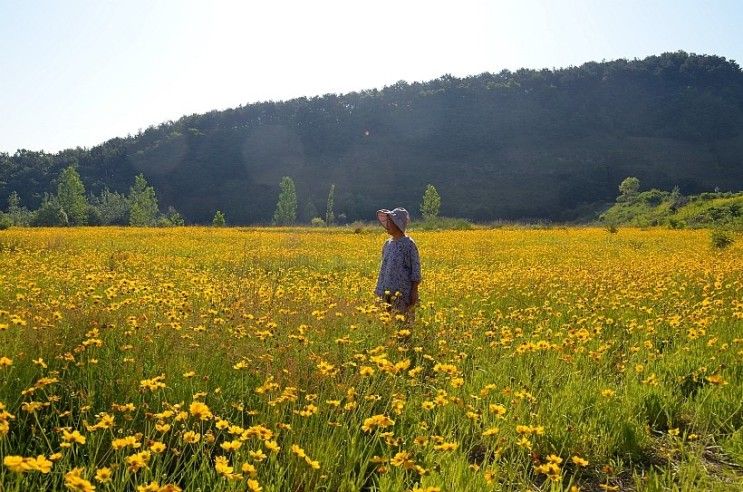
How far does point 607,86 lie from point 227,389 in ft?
418

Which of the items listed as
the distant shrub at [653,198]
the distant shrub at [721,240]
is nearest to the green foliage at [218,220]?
the distant shrub at [721,240]

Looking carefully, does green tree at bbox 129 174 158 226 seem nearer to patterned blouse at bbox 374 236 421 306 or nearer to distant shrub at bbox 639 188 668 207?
distant shrub at bbox 639 188 668 207

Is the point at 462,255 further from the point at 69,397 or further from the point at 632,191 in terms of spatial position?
the point at 632,191

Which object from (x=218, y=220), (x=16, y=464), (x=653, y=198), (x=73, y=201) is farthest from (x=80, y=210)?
(x=16, y=464)

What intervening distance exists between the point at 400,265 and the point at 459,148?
103m

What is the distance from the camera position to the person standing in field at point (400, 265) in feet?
20.6

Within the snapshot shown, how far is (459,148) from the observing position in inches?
4188

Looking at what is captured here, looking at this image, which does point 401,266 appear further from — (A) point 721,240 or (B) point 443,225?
(B) point 443,225

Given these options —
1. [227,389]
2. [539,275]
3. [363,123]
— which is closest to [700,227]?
A: [539,275]

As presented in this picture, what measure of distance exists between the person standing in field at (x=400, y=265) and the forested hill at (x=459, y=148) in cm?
7928

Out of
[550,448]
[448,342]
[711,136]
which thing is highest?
[711,136]

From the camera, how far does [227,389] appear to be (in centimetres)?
355

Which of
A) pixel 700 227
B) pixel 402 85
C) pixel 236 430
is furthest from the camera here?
pixel 402 85

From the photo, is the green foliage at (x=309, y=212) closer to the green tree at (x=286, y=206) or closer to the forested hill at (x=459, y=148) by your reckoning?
the forested hill at (x=459, y=148)
